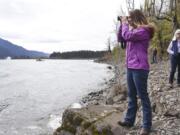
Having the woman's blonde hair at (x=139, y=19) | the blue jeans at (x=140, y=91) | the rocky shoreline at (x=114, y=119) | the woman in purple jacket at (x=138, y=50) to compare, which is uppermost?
the woman's blonde hair at (x=139, y=19)

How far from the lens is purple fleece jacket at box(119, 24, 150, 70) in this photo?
772 cm

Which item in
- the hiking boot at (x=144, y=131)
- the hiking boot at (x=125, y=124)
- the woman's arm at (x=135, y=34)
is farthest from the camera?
the hiking boot at (x=125, y=124)

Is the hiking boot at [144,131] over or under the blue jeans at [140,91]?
under

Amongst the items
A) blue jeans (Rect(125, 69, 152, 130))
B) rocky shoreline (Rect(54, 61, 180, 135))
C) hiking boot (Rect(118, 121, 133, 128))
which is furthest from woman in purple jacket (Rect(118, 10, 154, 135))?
rocky shoreline (Rect(54, 61, 180, 135))

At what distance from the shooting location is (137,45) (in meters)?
7.90

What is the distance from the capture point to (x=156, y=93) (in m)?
12.6

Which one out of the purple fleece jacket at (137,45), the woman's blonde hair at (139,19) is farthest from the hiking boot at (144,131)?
the woman's blonde hair at (139,19)

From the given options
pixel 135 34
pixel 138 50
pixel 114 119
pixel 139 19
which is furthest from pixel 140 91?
pixel 114 119

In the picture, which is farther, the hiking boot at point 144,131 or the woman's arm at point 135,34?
the hiking boot at point 144,131

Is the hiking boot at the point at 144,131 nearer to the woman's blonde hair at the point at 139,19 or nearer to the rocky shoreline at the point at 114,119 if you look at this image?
the rocky shoreline at the point at 114,119

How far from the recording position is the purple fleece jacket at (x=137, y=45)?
7723mm

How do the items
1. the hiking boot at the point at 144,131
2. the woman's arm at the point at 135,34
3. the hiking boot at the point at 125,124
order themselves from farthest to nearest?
the hiking boot at the point at 125,124, the hiking boot at the point at 144,131, the woman's arm at the point at 135,34

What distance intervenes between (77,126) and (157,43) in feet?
97.4

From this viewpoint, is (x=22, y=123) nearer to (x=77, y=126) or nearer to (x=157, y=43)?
(x=77, y=126)
